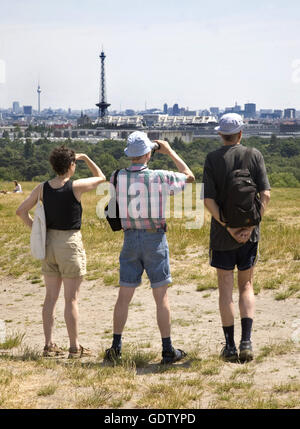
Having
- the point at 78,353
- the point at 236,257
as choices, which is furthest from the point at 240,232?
the point at 78,353

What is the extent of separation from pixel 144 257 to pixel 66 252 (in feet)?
2.09

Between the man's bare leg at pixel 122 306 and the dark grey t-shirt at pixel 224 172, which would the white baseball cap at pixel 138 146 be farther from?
the man's bare leg at pixel 122 306

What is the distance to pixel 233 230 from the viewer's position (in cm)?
536

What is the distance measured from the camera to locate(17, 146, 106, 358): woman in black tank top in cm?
550

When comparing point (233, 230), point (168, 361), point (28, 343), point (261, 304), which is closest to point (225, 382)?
point (168, 361)

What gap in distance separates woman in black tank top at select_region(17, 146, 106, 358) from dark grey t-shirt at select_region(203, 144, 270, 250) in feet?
2.88

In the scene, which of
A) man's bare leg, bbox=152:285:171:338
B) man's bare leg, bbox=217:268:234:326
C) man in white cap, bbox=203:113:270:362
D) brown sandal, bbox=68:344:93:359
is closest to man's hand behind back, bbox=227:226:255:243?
man in white cap, bbox=203:113:270:362

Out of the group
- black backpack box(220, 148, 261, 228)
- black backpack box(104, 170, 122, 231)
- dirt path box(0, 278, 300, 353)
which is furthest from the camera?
dirt path box(0, 278, 300, 353)

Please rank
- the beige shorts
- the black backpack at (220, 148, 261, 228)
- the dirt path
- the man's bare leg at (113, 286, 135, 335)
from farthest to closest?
the dirt path
the beige shorts
the man's bare leg at (113, 286, 135, 335)
the black backpack at (220, 148, 261, 228)

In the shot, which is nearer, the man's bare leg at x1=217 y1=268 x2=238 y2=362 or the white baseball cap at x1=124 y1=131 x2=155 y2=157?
the white baseball cap at x1=124 y1=131 x2=155 y2=157

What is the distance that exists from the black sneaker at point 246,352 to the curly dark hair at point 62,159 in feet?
6.20

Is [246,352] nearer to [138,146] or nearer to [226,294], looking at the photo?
[226,294]

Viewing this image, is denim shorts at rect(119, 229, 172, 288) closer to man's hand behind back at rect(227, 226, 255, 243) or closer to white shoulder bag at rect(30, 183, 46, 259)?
man's hand behind back at rect(227, 226, 255, 243)
